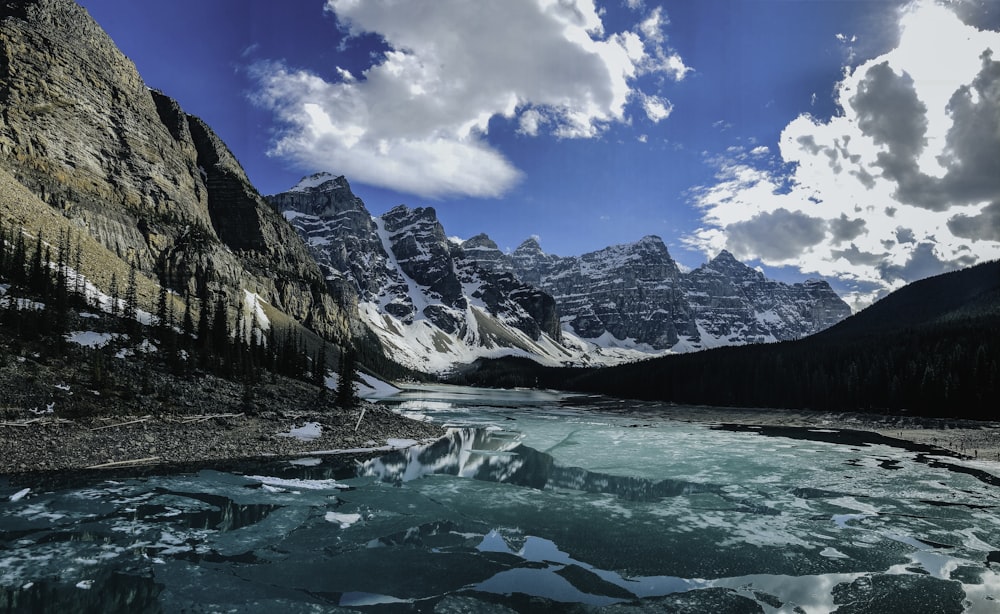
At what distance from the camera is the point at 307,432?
127 feet

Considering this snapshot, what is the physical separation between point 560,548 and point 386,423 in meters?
31.6

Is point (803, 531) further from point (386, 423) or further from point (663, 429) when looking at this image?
point (663, 429)

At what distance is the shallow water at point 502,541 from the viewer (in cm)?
1294

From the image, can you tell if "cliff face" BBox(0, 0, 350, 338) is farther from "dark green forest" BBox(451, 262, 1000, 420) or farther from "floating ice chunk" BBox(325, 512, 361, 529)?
"dark green forest" BBox(451, 262, 1000, 420)

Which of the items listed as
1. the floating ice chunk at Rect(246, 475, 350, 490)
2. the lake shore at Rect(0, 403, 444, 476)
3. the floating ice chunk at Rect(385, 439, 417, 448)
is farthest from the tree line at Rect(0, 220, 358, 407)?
the floating ice chunk at Rect(246, 475, 350, 490)

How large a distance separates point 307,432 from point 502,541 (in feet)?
84.9

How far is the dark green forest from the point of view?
225 ft

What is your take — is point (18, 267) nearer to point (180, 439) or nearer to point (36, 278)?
point (36, 278)

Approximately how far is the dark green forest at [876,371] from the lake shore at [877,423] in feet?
17.6

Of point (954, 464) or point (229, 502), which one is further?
point (954, 464)

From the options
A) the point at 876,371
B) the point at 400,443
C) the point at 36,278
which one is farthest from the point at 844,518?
the point at 876,371

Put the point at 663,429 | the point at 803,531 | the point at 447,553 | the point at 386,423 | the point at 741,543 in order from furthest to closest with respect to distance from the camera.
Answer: the point at 663,429, the point at 386,423, the point at 803,531, the point at 741,543, the point at 447,553

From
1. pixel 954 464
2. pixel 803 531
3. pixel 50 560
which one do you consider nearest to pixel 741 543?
pixel 803 531

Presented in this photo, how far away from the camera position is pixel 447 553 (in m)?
16.2
